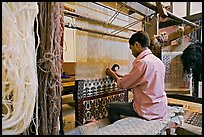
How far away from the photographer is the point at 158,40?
3.09 meters

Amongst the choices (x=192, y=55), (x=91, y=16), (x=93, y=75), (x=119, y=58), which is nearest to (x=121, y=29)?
(x=119, y=58)

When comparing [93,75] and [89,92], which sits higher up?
[93,75]

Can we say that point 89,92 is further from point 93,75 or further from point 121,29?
point 121,29

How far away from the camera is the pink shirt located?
1.92 metres

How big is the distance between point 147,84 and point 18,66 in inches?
49.8

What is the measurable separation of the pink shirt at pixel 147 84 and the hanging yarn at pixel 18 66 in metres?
1.10

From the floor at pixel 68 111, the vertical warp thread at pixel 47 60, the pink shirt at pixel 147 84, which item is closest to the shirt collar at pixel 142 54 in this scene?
the pink shirt at pixel 147 84

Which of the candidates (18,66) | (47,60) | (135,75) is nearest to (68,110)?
(135,75)

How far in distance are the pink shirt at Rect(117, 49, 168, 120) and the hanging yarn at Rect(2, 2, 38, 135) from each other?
Answer: 1099 mm

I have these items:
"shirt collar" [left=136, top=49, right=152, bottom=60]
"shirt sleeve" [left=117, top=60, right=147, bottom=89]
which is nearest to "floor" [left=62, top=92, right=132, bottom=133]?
"shirt sleeve" [left=117, top=60, right=147, bottom=89]

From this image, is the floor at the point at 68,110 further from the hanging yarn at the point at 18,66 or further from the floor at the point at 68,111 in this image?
the hanging yarn at the point at 18,66

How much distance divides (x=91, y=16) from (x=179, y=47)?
2.48m

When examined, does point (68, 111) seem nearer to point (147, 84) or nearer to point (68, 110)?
point (68, 110)

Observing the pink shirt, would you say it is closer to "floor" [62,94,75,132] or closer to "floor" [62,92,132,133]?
"floor" [62,92,132,133]
